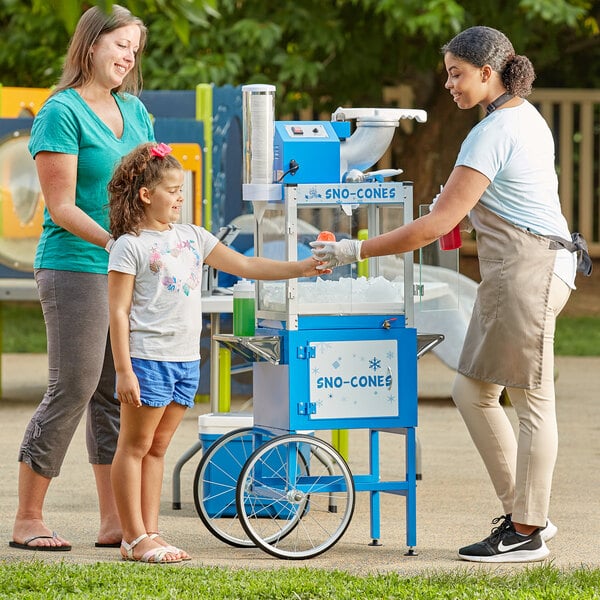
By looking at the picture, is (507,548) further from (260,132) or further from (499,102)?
(260,132)

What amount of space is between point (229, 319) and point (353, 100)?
24.7 ft

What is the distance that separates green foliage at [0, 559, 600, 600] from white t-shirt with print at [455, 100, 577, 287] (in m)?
1.14

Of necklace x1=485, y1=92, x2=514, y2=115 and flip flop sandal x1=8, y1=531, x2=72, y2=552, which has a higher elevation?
necklace x1=485, y1=92, x2=514, y2=115

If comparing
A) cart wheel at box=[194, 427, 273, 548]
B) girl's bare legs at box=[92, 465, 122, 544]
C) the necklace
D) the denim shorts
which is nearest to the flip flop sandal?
girl's bare legs at box=[92, 465, 122, 544]

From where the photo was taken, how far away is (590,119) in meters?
20.7

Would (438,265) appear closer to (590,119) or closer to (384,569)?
(384,569)

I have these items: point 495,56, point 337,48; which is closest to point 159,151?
point 495,56

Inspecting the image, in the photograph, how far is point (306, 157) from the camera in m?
5.29

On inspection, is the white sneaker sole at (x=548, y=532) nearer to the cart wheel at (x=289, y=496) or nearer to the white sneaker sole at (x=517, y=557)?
the white sneaker sole at (x=517, y=557)

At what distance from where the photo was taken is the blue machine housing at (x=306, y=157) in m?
5.27

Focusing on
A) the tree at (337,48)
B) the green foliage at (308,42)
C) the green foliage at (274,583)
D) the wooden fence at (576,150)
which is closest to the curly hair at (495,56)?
the green foliage at (274,583)

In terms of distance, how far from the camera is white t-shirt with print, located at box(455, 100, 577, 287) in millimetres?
5004

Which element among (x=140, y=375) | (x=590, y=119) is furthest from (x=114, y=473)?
(x=590, y=119)

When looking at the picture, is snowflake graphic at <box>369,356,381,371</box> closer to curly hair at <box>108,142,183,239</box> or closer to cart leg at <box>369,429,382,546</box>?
cart leg at <box>369,429,382,546</box>
